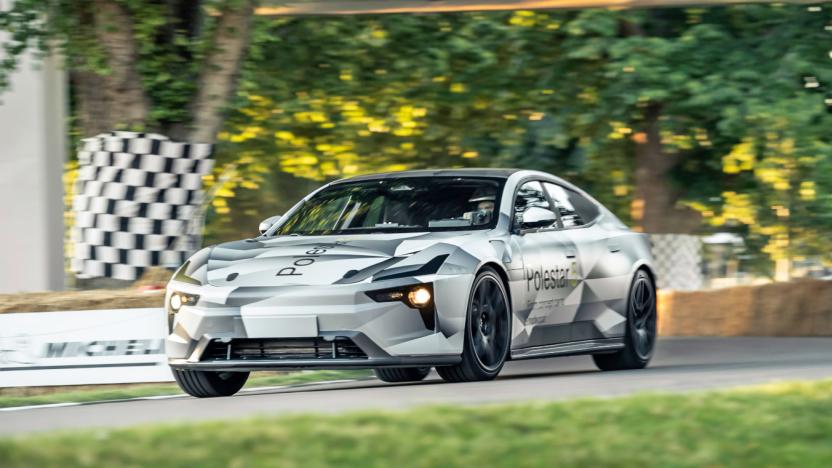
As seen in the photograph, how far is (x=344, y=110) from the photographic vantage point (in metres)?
26.6

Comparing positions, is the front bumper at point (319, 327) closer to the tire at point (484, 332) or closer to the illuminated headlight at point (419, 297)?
the illuminated headlight at point (419, 297)

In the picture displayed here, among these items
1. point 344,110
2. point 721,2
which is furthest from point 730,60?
point 344,110

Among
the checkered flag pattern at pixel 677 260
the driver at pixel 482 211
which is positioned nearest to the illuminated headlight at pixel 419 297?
the driver at pixel 482 211

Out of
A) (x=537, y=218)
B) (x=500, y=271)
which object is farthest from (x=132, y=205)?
(x=500, y=271)

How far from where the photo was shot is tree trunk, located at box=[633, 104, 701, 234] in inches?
1013

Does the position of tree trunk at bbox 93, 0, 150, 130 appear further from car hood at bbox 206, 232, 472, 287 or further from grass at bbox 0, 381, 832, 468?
grass at bbox 0, 381, 832, 468

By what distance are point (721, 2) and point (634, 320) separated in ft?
16.8

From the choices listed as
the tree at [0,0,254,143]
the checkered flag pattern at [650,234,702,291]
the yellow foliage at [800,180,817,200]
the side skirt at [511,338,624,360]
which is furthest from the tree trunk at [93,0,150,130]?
the checkered flag pattern at [650,234,702,291]

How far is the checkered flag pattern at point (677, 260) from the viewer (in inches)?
1107

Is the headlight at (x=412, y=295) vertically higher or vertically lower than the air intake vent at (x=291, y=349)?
higher

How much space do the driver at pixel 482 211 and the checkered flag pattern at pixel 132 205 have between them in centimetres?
479

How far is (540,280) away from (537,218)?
1.34ft

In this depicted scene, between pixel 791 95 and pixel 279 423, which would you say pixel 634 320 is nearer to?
pixel 279 423

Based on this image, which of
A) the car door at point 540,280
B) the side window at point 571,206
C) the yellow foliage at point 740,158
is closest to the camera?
the car door at point 540,280
